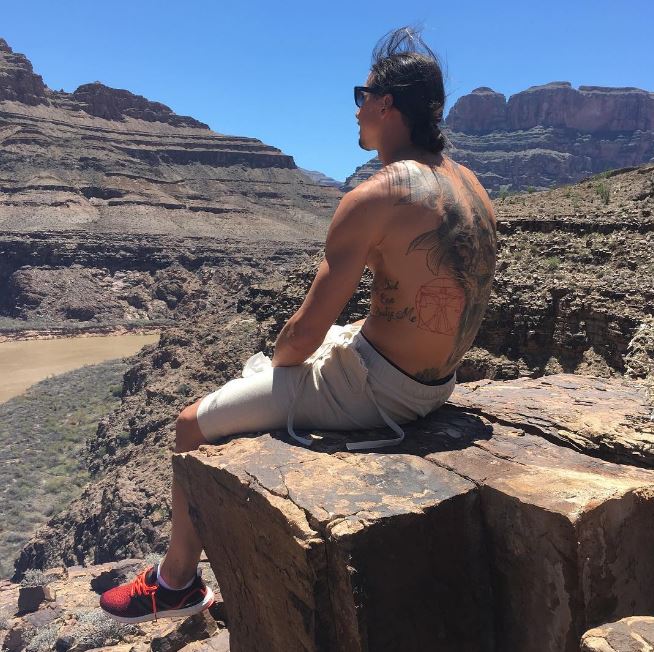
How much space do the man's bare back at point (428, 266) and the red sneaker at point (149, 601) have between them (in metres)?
1.41

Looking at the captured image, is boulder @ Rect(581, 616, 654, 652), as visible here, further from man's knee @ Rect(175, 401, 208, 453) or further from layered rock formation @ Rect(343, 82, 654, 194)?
layered rock formation @ Rect(343, 82, 654, 194)

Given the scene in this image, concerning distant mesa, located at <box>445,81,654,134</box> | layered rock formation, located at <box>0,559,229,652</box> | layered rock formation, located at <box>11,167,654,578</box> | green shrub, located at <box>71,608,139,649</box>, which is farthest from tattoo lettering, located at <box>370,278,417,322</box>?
distant mesa, located at <box>445,81,654,134</box>

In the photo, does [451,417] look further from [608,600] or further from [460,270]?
[608,600]

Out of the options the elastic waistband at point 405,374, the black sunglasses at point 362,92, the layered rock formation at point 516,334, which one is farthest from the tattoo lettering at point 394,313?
the layered rock formation at point 516,334

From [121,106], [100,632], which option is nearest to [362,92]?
[100,632]

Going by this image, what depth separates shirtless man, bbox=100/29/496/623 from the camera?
2.58 m

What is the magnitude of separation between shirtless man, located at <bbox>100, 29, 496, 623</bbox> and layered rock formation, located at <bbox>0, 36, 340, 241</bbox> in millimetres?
45136

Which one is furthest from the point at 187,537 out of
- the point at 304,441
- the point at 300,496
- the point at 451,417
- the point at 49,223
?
the point at 49,223

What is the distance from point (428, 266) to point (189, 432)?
127 centimetres

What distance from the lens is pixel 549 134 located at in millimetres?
115938

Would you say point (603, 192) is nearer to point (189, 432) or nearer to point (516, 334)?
point (516, 334)

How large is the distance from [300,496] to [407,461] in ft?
1.48

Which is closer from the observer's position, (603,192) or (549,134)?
(603,192)

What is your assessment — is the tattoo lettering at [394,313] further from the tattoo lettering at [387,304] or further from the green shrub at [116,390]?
the green shrub at [116,390]
